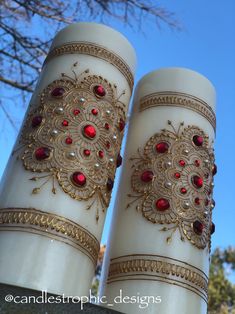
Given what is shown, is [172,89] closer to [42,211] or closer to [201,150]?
[201,150]

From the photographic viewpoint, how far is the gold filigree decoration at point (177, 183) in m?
0.66

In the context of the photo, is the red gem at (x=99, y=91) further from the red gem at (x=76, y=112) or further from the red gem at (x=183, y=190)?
the red gem at (x=183, y=190)

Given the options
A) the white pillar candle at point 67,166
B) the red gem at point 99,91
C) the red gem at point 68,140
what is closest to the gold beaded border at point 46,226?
the white pillar candle at point 67,166

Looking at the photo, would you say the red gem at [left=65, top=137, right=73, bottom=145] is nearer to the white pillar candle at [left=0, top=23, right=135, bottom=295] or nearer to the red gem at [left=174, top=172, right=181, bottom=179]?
the white pillar candle at [left=0, top=23, right=135, bottom=295]

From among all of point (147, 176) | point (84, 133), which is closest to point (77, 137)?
A: point (84, 133)

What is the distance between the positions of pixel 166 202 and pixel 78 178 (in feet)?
0.47

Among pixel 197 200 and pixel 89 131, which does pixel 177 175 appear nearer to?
pixel 197 200

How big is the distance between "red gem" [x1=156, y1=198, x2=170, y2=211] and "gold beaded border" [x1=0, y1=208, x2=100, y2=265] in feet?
0.42

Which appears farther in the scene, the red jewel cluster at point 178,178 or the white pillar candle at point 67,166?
the red jewel cluster at point 178,178

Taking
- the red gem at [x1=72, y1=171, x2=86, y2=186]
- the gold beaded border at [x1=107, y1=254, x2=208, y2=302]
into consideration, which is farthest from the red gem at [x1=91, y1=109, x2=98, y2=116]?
the gold beaded border at [x1=107, y1=254, x2=208, y2=302]

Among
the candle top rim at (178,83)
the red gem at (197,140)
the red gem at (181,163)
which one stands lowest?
the red gem at (181,163)

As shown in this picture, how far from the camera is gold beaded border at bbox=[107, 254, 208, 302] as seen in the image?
61 centimetres

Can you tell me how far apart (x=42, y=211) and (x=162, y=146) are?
242 millimetres

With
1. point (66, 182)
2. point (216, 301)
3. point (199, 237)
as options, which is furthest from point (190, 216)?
point (216, 301)
